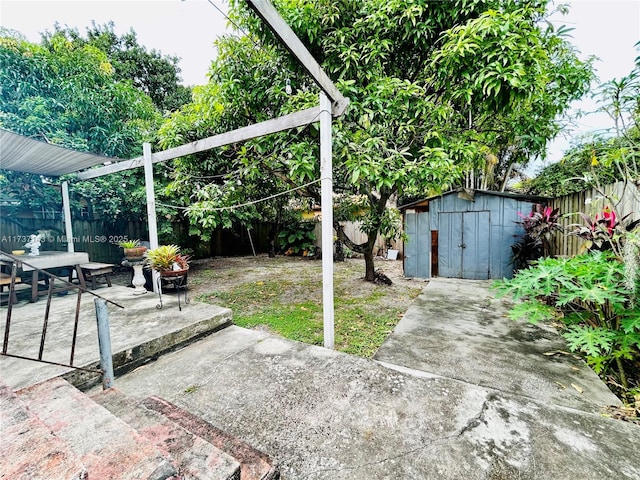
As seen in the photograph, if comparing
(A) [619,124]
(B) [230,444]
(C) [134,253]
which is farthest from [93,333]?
(A) [619,124]

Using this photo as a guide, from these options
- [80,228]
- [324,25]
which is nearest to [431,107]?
[324,25]

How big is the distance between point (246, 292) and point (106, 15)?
13.9 feet

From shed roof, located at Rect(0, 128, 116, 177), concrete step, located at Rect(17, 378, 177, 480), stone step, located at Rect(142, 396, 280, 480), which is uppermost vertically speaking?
shed roof, located at Rect(0, 128, 116, 177)

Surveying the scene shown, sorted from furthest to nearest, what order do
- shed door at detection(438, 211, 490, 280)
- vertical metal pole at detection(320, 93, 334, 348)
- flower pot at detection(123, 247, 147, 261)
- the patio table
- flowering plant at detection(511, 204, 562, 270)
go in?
shed door at detection(438, 211, 490, 280), flowering plant at detection(511, 204, 562, 270), flower pot at detection(123, 247, 147, 261), the patio table, vertical metal pole at detection(320, 93, 334, 348)

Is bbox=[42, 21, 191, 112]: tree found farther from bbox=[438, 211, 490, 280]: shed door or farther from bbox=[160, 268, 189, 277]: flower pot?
bbox=[438, 211, 490, 280]: shed door

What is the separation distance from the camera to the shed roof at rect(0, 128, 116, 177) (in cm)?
328

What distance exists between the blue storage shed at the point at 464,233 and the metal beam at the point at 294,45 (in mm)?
3739

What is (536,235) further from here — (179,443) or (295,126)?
(179,443)

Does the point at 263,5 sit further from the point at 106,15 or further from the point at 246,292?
the point at 246,292

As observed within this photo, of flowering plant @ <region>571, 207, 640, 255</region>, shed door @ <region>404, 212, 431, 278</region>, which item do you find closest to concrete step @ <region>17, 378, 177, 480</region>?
flowering plant @ <region>571, 207, 640, 255</region>

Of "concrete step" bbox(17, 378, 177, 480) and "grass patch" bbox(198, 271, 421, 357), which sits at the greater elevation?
"concrete step" bbox(17, 378, 177, 480)

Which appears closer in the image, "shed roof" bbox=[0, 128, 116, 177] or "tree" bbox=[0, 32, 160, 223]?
"shed roof" bbox=[0, 128, 116, 177]

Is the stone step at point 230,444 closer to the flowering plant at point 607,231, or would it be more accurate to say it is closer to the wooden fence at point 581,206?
the flowering plant at point 607,231

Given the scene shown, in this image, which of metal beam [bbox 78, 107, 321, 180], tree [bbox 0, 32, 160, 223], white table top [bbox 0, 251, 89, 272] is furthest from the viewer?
tree [bbox 0, 32, 160, 223]
